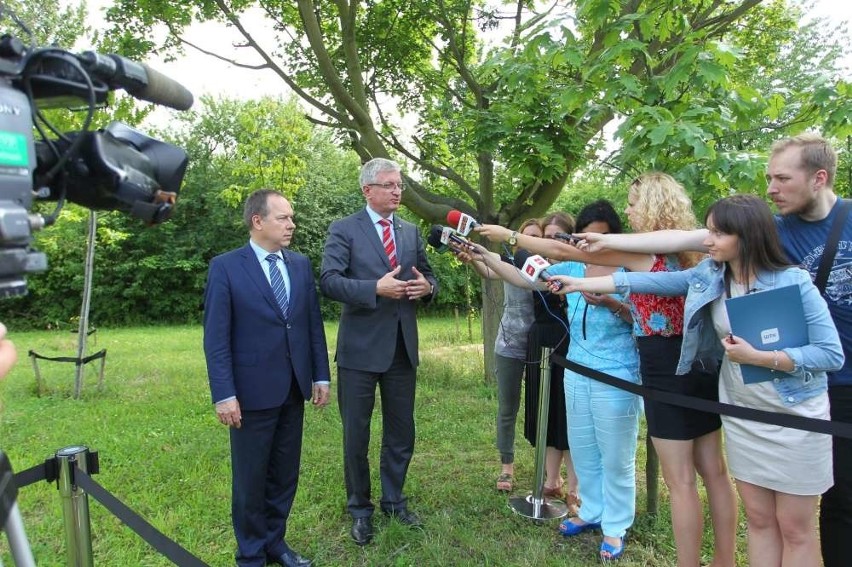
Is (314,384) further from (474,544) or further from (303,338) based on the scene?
(474,544)

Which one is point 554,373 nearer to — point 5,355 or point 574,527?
point 574,527

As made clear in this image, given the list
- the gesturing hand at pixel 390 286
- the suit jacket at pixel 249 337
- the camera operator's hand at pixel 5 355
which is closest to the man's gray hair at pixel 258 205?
the suit jacket at pixel 249 337

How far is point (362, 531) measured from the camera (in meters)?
3.51

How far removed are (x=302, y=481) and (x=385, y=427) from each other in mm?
1143

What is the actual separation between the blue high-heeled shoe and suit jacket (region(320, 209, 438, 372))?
1.35m

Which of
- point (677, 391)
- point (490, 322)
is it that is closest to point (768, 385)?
point (677, 391)

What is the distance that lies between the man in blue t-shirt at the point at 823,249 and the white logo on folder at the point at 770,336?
14.7 inches

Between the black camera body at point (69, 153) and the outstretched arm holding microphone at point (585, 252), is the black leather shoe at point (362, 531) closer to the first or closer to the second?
the outstretched arm holding microphone at point (585, 252)

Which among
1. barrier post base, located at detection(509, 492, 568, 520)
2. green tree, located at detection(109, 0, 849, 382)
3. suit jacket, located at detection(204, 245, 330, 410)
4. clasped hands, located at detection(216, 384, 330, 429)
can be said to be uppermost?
green tree, located at detection(109, 0, 849, 382)

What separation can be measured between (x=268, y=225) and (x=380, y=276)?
78 cm

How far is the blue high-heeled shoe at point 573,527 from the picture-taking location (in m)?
3.55

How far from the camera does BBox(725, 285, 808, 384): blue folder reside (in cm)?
224

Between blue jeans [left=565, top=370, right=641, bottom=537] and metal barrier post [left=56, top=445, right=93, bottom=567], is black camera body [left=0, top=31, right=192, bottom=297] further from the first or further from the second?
blue jeans [left=565, top=370, right=641, bottom=537]

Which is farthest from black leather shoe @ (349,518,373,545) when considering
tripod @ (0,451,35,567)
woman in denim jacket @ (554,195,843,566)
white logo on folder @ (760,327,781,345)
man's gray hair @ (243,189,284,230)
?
white logo on folder @ (760,327,781,345)
